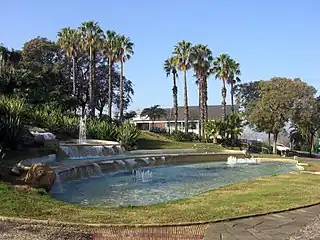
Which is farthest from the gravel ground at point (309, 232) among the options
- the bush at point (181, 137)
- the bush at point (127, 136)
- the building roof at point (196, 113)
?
the building roof at point (196, 113)

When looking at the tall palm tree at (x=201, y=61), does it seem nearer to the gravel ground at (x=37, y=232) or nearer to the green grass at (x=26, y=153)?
the green grass at (x=26, y=153)

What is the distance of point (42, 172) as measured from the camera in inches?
502

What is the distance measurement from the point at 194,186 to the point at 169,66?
160 ft

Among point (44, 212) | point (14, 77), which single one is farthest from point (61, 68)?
point (44, 212)

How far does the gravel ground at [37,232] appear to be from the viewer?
6891mm

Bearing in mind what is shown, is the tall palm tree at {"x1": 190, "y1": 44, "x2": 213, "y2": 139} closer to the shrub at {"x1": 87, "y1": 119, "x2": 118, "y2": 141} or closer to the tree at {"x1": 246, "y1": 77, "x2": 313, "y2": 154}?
the tree at {"x1": 246, "y1": 77, "x2": 313, "y2": 154}

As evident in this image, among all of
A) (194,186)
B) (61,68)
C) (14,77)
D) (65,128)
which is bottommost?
(194,186)

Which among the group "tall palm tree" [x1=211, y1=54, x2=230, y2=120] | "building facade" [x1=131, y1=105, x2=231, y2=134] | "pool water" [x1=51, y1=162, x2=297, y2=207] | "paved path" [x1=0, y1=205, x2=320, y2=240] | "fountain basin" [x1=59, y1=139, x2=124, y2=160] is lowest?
"pool water" [x1=51, y1=162, x2=297, y2=207]

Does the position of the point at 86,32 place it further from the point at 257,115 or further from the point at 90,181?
the point at 90,181

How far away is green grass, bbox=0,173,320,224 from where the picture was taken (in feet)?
27.7

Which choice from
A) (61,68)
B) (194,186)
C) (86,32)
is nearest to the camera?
(194,186)

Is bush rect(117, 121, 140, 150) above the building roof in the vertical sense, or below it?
below

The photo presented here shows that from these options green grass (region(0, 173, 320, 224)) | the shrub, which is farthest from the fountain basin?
green grass (region(0, 173, 320, 224))

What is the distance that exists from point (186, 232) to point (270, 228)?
162 centimetres
